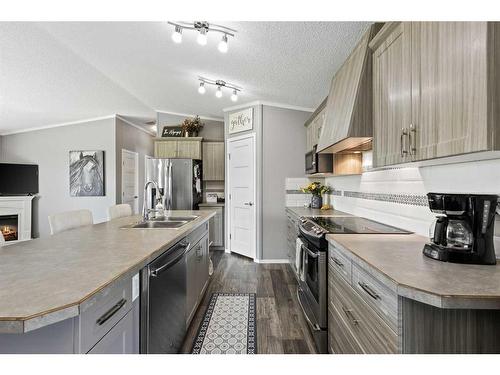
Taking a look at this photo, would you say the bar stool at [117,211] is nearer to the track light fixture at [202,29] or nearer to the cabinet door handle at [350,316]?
the track light fixture at [202,29]

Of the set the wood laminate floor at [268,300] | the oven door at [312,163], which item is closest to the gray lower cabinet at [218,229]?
the wood laminate floor at [268,300]

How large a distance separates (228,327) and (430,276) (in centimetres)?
179

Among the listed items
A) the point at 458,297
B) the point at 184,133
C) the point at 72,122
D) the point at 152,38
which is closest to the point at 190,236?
the point at 458,297

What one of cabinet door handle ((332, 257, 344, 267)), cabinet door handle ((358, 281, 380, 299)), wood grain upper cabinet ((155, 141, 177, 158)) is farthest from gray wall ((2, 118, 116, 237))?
cabinet door handle ((358, 281, 380, 299))

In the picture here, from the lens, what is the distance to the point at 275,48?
2670 mm

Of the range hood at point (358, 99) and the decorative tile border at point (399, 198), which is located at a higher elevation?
the range hood at point (358, 99)

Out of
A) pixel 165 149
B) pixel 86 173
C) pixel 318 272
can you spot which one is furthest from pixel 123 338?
pixel 86 173

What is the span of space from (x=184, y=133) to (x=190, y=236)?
3773mm

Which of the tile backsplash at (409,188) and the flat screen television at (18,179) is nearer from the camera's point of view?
the tile backsplash at (409,188)

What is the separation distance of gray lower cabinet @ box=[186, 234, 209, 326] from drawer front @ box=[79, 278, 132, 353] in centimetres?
102

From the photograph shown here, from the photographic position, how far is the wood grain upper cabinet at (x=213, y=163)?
547cm

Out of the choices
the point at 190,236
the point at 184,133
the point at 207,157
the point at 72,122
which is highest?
the point at 72,122

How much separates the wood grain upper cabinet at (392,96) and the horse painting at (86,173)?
5929mm
